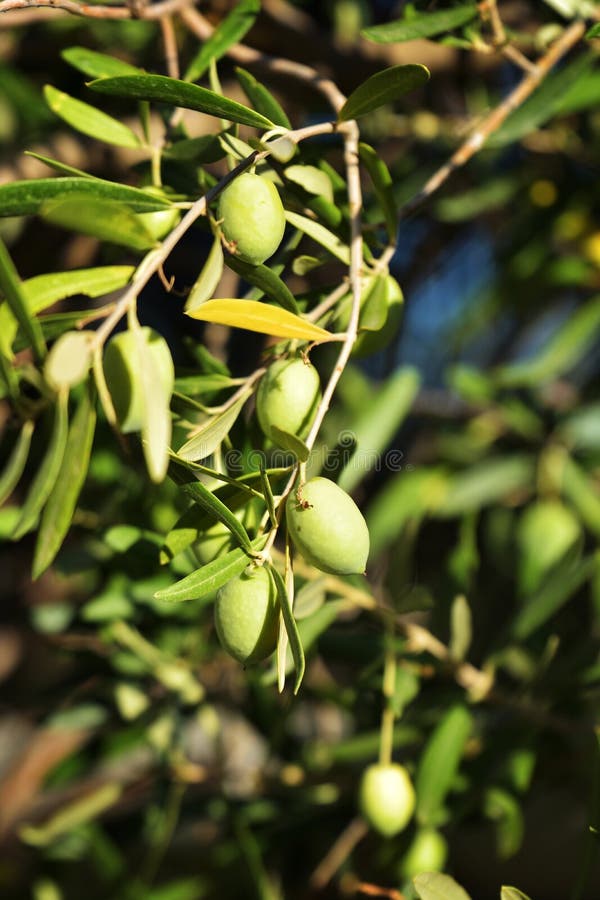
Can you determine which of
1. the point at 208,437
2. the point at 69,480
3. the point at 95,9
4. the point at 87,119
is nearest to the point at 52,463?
the point at 69,480

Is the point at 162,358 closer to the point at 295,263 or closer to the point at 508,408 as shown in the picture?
the point at 295,263

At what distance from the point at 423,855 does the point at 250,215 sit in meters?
0.80

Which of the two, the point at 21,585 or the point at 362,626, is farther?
the point at 21,585

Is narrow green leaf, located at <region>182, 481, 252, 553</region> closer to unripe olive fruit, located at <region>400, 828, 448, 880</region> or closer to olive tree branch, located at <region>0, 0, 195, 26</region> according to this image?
olive tree branch, located at <region>0, 0, 195, 26</region>

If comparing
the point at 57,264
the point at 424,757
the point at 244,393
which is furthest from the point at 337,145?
the point at 57,264

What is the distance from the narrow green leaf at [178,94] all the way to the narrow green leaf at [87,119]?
142mm

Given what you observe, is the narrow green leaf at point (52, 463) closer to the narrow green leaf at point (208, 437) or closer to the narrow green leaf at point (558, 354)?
the narrow green leaf at point (208, 437)

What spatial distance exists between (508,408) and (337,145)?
3.00 ft

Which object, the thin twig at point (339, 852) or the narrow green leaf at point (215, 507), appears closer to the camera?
the narrow green leaf at point (215, 507)

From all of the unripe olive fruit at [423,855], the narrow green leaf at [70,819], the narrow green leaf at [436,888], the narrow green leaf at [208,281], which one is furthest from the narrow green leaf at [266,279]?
the narrow green leaf at [70,819]

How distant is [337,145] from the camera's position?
0.77m

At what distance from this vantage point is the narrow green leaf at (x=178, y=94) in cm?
52

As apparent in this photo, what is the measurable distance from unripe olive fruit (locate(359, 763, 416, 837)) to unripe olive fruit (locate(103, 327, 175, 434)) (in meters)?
0.56

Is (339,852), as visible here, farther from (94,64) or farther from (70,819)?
(94,64)
